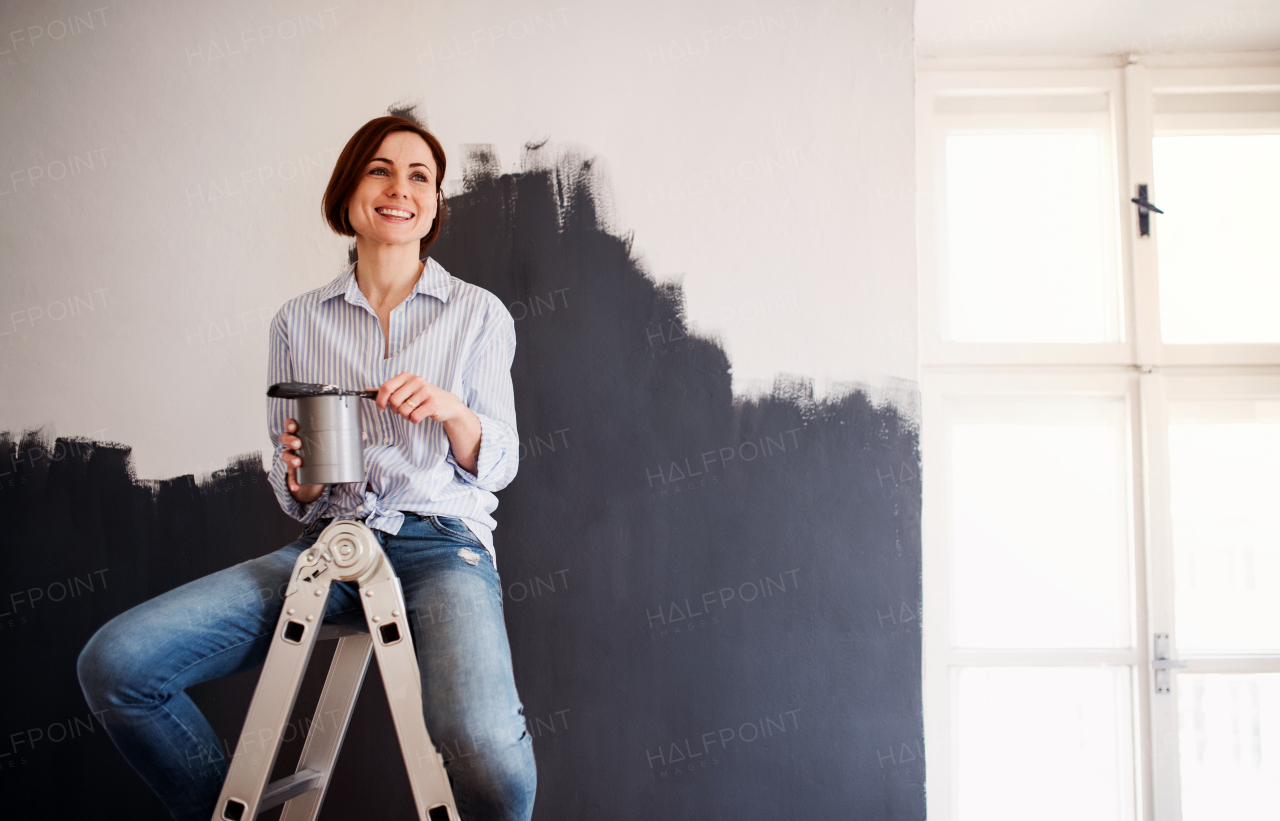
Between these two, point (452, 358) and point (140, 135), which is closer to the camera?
point (452, 358)

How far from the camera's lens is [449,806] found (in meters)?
0.99

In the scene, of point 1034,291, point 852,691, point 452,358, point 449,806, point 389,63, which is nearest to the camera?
point 449,806

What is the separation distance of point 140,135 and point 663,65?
48.8 inches

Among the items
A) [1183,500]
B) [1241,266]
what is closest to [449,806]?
[1183,500]

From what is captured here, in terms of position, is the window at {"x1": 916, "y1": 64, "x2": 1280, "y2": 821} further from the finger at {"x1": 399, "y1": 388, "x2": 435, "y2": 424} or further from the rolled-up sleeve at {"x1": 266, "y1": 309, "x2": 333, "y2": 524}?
the rolled-up sleeve at {"x1": 266, "y1": 309, "x2": 333, "y2": 524}

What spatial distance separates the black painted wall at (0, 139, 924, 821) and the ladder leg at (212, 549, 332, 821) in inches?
25.0

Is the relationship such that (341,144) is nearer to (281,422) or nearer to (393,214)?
(393,214)

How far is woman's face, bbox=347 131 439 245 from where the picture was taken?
1402 mm

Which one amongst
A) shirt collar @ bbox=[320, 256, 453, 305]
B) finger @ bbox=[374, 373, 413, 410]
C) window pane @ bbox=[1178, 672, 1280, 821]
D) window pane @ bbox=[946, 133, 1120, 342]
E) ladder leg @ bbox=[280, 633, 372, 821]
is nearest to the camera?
finger @ bbox=[374, 373, 413, 410]

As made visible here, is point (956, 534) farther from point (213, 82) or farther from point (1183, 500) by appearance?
point (213, 82)

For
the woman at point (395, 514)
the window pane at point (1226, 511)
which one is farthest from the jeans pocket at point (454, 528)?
the window pane at point (1226, 511)

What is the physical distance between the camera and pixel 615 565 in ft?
5.52

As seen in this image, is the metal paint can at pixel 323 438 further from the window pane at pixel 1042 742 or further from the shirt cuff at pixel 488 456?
the window pane at pixel 1042 742

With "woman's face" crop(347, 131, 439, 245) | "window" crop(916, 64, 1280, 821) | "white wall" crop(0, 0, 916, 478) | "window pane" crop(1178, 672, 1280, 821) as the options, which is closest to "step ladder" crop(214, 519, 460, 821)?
"woman's face" crop(347, 131, 439, 245)
